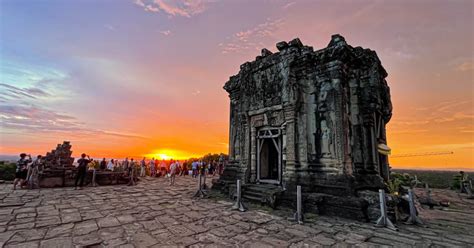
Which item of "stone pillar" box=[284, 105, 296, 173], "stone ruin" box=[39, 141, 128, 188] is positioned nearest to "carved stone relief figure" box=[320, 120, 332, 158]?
"stone pillar" box=[284, 105, 296, 173]

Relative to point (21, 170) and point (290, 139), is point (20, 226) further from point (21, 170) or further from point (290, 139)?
point (21, 170)

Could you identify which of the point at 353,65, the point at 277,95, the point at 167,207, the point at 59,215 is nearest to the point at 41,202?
the point at 59,215

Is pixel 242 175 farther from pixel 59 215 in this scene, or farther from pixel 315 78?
pixel 59 215

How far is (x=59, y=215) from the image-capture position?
612 centimetres

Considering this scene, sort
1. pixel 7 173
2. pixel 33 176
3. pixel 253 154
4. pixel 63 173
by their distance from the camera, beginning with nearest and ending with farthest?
pixel 253 154, pixel 33 176, pixel 63 173, pixel 7 173

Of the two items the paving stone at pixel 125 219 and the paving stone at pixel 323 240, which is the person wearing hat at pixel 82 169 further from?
the paving stone at pixel 323 240

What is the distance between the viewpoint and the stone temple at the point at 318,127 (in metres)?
7.37

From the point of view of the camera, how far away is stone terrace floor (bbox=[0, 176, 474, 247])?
14.4 feet

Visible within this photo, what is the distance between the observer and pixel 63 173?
12.6 metres

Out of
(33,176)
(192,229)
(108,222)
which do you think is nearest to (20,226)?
(108,222)

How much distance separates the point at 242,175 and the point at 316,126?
13.8ft

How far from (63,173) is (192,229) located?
11.9 meters

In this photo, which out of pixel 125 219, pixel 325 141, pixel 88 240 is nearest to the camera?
pixel 88 240

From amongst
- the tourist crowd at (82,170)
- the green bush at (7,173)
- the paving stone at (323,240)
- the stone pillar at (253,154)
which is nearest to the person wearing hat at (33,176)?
the tourist crowd at (82,170)
